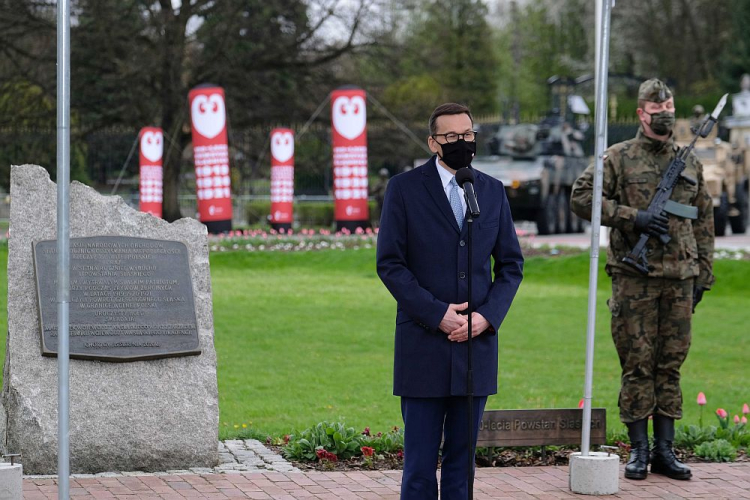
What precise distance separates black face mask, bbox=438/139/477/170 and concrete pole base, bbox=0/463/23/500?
2.37 metres

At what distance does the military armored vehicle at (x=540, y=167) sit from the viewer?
28.0 meters

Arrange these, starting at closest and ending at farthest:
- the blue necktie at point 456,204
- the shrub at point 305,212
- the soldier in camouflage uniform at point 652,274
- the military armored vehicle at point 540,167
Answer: the blue necktie at point 456,204 → the soldier in camouflage uniform at point 652,274 → the military armored vehicle at point 540,167 → the shrub at point 305,212

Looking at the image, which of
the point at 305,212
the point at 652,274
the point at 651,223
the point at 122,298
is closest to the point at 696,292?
the point at 652,274

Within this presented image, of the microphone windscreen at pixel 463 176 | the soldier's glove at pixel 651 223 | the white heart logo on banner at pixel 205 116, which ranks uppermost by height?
the white heart logo on banner at pixel 205 116

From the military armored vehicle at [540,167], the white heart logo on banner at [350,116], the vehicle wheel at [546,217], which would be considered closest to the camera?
the white heart logo on banner at [350,116]

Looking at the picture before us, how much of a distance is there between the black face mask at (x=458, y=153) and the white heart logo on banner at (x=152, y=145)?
20.6 m

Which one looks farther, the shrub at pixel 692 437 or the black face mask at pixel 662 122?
the shrub at pixel 692 437

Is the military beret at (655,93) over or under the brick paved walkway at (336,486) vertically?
over

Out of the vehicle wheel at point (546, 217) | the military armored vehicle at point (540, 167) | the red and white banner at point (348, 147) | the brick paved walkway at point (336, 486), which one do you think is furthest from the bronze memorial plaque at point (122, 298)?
the vehicle wheel at point (546, 217)

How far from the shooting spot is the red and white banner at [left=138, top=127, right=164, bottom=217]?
2475 cm

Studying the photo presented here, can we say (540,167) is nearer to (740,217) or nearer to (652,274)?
(740,217)

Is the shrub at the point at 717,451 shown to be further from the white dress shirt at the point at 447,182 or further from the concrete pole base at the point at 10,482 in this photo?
the concrete pole base at the point at 10,482

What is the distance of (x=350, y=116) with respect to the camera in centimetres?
2427

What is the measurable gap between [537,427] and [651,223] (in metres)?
1.38
